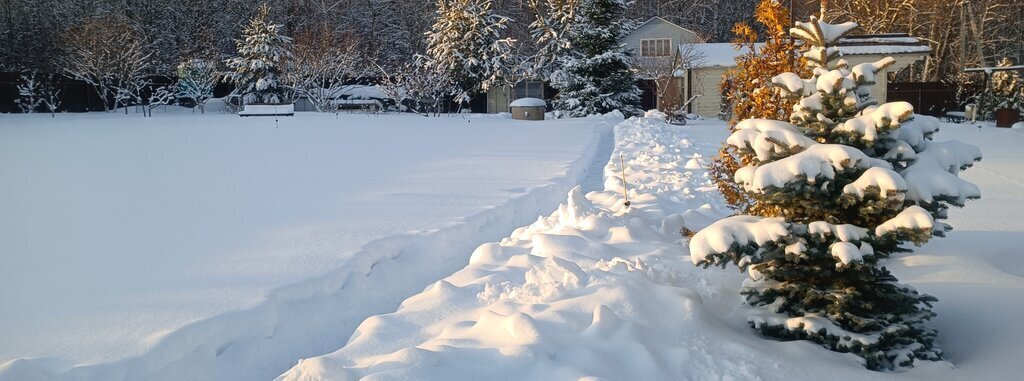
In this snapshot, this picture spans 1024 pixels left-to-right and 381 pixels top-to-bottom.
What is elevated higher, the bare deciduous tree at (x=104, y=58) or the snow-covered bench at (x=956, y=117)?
the bare deciduous tree at (x=104, y=58)

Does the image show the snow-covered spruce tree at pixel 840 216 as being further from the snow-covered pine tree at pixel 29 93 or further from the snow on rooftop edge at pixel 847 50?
the snow-covered pine tree at pixel 29 93

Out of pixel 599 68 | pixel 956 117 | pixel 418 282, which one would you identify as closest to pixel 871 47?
pixel 956 117

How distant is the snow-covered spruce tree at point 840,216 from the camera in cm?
396

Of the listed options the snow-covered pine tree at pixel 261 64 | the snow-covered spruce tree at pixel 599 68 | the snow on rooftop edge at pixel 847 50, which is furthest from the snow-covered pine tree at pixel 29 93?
the snow on rooftop edge at pixel 847 50

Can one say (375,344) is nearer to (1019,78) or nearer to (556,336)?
(556,336)

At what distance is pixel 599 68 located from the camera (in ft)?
111

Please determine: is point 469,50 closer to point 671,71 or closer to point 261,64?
point 261,64

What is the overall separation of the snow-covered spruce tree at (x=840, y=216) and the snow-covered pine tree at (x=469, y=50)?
34.2 m

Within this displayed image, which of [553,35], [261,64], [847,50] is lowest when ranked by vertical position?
[847,50]

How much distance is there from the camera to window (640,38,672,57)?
42406mm

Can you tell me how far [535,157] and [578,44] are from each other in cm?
1952

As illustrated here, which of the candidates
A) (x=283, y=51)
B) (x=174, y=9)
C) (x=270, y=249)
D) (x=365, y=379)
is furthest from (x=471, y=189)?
(x=174, y=9)

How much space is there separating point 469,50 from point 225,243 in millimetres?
32360

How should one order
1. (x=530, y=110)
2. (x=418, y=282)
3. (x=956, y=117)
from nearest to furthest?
(x=418, y=282) < (x=956, y=117) < (x=530, y=110)
